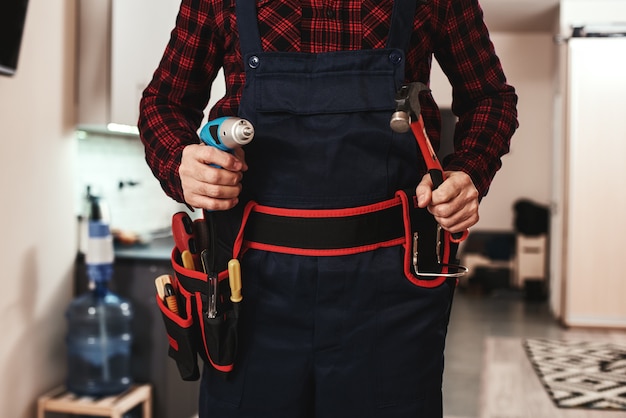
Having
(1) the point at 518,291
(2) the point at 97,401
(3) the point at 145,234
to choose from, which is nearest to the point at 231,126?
(2) the point at 97,401

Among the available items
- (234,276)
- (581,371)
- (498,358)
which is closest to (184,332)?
(234,276)

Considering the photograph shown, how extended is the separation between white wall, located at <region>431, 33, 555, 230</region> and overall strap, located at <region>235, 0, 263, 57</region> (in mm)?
6804

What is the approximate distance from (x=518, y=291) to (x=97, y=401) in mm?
5681

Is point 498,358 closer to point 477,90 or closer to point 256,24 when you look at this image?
point 477,90

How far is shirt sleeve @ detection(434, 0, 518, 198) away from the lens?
95cm

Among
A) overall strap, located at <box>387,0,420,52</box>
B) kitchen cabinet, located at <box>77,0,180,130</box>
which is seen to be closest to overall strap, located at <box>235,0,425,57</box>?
overall strap, located at <box>387,0,420,52</box>

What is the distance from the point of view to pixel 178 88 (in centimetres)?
100

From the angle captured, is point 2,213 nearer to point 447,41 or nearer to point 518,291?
point 447,41

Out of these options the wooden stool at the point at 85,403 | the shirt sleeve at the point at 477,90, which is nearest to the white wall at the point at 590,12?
the wooden stool at the point at 85,403

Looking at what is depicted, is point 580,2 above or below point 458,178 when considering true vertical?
above

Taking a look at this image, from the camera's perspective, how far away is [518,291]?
734 cm

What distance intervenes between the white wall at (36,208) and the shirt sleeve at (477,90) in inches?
64.9

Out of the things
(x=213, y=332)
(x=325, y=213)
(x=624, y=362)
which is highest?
(x=325, y=213)

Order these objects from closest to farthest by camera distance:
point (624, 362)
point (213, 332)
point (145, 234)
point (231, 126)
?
1. point (231, 126)
2. point (213, 332)
3. point (145, 234)
4. point (624, 362)
